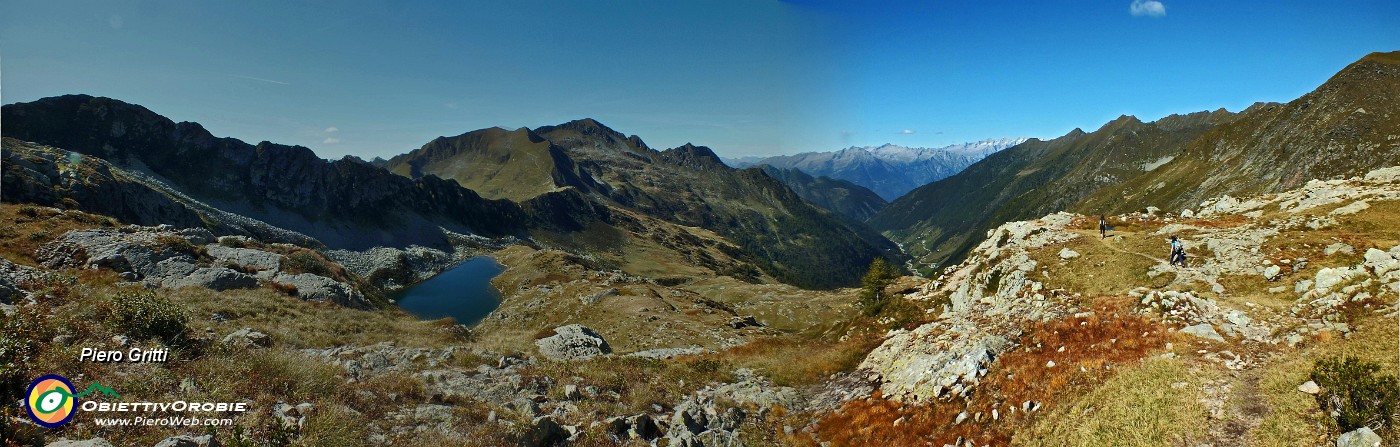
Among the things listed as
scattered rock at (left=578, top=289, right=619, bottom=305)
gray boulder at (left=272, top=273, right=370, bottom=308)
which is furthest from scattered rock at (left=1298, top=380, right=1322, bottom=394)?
scattered rock at (left=578, top=289, right=619, bottom=305)

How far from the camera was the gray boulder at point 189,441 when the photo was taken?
9141 millimetres

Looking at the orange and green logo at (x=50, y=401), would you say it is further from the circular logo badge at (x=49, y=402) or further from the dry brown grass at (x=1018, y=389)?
the dry brown grass at (x=1018, y=389)

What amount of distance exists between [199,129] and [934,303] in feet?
725

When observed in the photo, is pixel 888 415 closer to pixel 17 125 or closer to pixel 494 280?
pixel 494 280

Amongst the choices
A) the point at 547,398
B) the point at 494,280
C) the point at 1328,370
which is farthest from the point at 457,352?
the point at 494,280

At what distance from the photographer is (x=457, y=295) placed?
364 ft

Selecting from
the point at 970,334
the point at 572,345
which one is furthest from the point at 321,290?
the point at 970,334

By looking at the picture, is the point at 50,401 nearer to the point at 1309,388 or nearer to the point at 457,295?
the point at 1309,388

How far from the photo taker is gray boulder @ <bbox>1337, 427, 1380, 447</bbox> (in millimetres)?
9039

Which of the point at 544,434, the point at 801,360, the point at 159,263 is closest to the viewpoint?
the point at 544,434

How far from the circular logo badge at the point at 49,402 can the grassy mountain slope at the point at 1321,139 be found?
216m

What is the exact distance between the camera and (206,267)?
117ft

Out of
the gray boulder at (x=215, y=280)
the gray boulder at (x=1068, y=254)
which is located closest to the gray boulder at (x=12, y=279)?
the gray boulder at (x=215, y=280)

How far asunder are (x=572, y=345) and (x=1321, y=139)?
23548 centimetres
